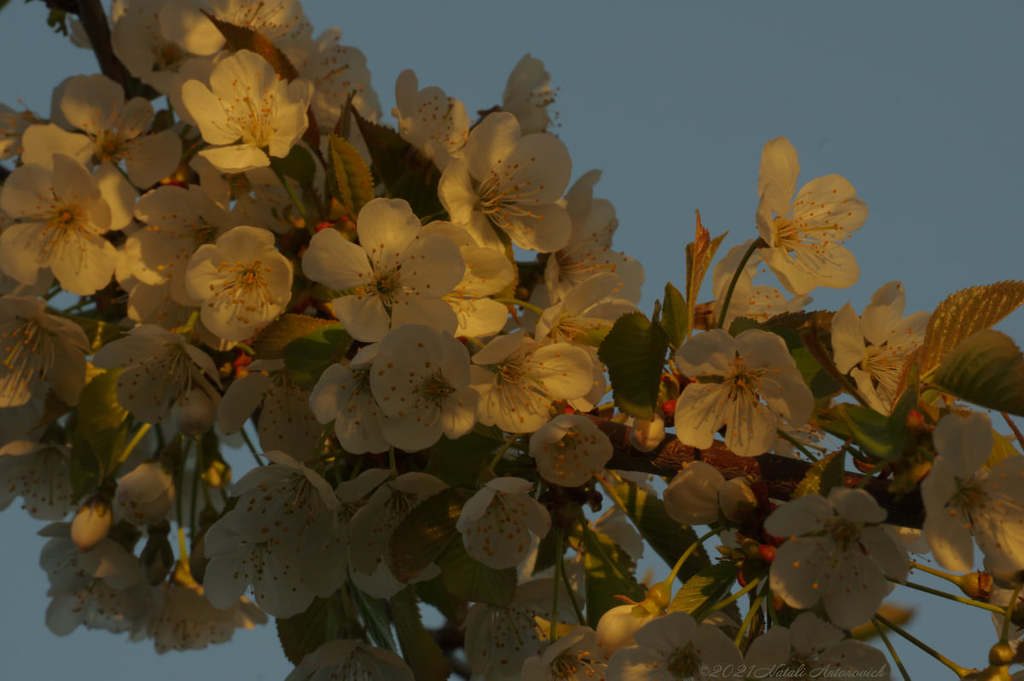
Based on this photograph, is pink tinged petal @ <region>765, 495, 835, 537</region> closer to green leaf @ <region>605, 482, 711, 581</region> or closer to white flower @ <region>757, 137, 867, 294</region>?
green leaf @ <region>605, 482, 711, 581</region>

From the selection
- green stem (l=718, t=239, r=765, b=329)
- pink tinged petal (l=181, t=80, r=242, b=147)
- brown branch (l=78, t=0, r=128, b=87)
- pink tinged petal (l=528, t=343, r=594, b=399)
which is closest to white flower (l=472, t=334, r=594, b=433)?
pink tinged petal (l=528, t=343, r=594, b=399)

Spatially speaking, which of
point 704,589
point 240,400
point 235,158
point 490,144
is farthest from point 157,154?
→ point 704,589

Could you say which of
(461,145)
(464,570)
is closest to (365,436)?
(464,570)

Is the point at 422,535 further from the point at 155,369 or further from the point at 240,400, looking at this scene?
the point at 155,369

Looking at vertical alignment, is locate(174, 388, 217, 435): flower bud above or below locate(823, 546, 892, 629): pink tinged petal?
below

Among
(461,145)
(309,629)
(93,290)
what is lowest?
(309,629)

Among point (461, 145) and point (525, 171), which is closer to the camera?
point (525, 171)

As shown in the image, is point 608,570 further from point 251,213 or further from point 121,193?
point 121,193
